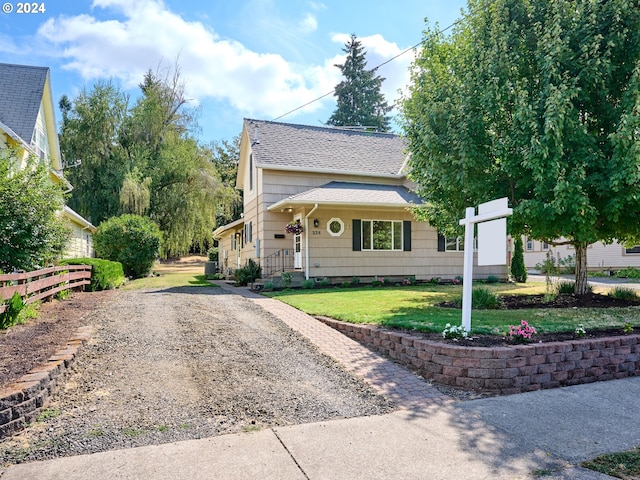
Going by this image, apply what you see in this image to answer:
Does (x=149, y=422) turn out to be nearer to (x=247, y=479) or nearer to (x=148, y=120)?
(x=247, y=479)

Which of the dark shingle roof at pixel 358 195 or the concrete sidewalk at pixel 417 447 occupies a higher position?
the dark shingle roof at pixel 358 195

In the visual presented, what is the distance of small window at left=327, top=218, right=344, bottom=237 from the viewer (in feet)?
48.6

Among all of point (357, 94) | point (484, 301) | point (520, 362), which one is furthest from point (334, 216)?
point (357, 94)

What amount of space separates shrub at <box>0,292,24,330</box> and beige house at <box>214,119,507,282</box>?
27.3ft

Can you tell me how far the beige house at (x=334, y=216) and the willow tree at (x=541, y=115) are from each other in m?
5.56

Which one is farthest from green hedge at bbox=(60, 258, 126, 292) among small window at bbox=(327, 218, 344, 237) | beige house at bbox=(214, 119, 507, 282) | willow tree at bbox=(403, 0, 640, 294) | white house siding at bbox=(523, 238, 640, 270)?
white house siding at bbox=(523, 238, 640, 270)

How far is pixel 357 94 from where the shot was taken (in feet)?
148

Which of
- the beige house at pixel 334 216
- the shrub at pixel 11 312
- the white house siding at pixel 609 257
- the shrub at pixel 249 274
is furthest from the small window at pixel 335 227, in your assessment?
the white house siding at pixel 609 257

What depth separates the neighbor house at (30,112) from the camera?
47.5 feet

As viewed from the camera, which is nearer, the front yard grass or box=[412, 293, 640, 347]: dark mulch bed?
the front yard grass

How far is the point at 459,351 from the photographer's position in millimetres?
4715

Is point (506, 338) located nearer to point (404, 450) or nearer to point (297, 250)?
point (404, 450)

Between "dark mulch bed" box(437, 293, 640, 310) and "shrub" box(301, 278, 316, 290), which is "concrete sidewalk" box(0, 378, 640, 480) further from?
"shrub" box(301, 278, 316, 290)

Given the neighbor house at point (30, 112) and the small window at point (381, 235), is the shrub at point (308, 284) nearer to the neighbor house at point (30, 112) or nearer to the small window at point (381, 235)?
the small window at point (381, 235)
